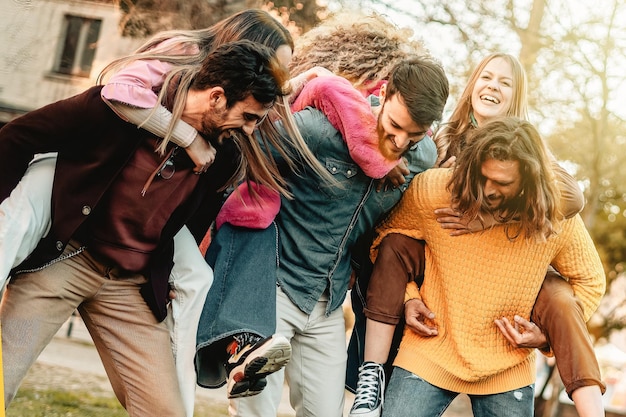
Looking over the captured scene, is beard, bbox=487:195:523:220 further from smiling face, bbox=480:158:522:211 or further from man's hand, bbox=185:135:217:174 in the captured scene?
man's hand, bbox=185:135:217:174

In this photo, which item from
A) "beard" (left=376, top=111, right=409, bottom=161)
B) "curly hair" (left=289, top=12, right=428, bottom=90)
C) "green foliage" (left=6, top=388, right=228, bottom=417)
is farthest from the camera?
"green foliage" (left=6, top=388, right=228, bottom=417)

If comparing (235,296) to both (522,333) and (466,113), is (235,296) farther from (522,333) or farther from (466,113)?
(466,113)

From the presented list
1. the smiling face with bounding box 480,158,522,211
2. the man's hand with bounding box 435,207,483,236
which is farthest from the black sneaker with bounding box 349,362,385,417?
the smiling face with bounding box 480,158,522,211

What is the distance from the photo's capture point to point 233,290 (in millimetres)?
3473

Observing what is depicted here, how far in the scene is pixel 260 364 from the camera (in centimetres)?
304

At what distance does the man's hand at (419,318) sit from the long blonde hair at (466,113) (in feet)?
2.51

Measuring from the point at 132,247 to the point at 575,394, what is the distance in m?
1.99

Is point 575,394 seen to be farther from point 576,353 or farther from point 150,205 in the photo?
point 150,205

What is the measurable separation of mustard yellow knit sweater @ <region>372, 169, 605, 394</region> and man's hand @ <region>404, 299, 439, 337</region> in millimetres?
47

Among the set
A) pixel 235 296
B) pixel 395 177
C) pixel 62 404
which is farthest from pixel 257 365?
pixel 62 404

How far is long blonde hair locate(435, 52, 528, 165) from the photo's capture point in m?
4.00

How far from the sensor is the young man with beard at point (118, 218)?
2.87 m

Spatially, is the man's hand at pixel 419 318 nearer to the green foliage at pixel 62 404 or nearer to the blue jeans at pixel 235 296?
the blue jeans at pixel 235 296

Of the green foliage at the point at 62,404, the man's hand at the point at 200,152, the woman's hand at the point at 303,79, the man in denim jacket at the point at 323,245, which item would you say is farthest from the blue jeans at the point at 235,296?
the green foliage at the point at 62,404
